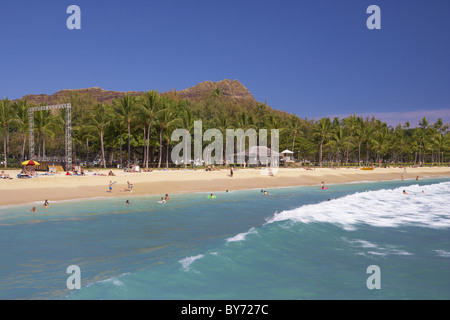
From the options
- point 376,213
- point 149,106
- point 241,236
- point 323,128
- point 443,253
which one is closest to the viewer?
point 443,253

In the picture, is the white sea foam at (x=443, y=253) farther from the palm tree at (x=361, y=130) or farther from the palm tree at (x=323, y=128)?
the palm tree at (x=361, y=130)

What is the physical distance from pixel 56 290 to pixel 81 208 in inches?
518

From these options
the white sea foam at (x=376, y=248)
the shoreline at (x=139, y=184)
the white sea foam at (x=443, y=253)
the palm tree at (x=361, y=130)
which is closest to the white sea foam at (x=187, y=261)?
the white sea foam at (x=376, y=248)

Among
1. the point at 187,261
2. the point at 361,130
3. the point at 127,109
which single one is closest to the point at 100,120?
the point at 127,109

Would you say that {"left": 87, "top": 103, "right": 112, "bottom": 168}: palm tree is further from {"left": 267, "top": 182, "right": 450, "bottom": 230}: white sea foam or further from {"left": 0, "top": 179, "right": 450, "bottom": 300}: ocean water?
{"left": 267, "top": 182, "right": 450, "bottom": 230}: white sea foam

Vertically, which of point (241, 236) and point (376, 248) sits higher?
point (241, 236)

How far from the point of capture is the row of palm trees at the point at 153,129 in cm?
4962

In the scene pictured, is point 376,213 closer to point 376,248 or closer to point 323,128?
point 376,248

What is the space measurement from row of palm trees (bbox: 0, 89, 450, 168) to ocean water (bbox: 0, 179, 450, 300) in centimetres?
3229

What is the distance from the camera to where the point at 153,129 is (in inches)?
2197

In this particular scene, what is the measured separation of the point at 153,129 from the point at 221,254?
4680 cm
